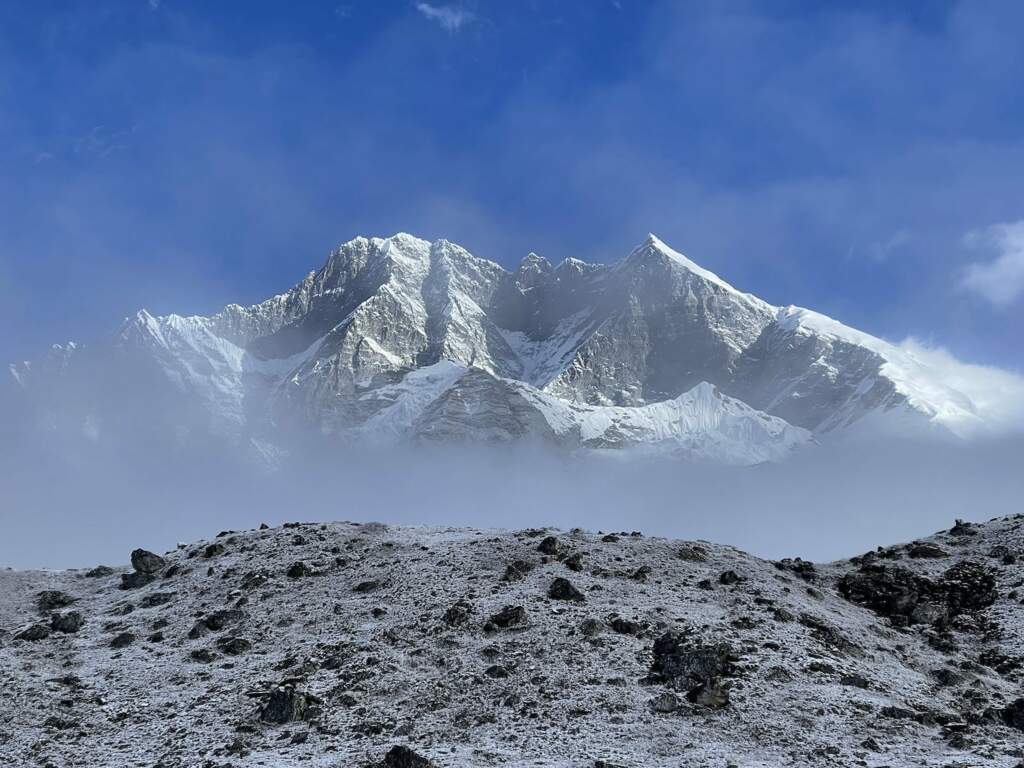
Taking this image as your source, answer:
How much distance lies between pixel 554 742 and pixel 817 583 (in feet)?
96.1

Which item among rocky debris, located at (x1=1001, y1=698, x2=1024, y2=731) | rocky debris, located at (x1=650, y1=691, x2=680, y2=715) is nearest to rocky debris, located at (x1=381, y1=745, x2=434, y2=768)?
rocky debris, located at (x1=650, y1=691, x2=680, y2=715)

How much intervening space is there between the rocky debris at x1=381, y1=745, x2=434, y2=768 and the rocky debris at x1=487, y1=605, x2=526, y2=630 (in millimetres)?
13093

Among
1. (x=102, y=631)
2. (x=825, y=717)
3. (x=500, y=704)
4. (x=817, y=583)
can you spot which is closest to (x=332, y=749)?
(x=500, y=704)

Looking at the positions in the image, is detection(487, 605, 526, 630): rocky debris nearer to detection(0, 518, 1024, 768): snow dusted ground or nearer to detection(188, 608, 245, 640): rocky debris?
detection(0, 518, 1024, 768): snow dusted ground

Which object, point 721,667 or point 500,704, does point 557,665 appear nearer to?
point 500,704

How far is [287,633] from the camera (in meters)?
50.3

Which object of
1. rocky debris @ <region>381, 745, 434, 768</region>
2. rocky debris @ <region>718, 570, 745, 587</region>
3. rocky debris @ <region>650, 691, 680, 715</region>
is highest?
rocky debris @ <region>718, 570, 745, 587</region>

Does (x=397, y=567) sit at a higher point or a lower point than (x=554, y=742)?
higher

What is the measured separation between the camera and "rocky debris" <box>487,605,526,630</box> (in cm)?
4804

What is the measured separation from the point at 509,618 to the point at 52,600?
1204 inches

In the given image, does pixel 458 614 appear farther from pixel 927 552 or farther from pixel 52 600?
pixel 927 552

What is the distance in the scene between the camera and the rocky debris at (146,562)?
215ft

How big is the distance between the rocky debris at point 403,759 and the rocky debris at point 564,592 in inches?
680

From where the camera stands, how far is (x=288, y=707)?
133 feet
